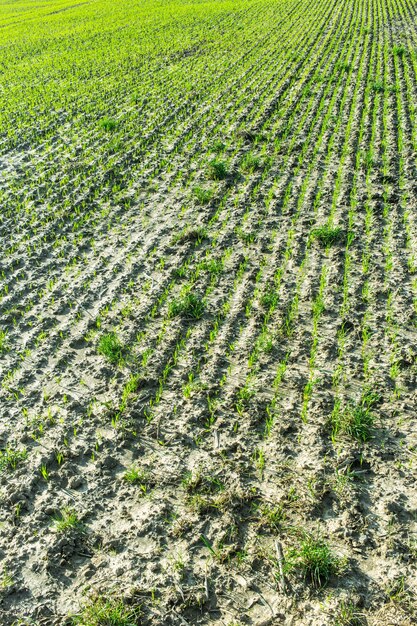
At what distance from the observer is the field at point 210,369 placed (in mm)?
3498

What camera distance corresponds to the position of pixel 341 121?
457 inches

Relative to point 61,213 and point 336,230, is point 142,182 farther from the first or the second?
point 336,230

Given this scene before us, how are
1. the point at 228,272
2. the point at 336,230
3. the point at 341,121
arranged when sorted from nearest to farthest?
the point at 228,272
the point at 336,230
the point at 341,121

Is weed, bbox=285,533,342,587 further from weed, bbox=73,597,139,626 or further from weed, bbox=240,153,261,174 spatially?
weed, bbox=240,153,261,174

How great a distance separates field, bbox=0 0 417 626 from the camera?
350 centimetres

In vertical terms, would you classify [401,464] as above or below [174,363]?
below

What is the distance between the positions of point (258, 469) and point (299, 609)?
1121 millimetres

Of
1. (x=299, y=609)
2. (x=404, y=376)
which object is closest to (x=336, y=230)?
(x=404, y=376)

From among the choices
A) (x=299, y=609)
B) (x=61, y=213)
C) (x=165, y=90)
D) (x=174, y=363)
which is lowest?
(x=299, y=609)

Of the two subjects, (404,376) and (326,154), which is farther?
(326,154)

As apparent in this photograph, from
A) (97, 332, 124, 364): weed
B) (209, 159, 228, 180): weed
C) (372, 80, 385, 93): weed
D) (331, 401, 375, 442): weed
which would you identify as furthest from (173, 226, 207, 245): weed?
(372, 80, 385, 93): weed

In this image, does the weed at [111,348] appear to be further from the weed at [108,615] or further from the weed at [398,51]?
the weed at [398,51]

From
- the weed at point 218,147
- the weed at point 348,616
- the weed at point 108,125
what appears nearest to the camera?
the weed at point 348,616

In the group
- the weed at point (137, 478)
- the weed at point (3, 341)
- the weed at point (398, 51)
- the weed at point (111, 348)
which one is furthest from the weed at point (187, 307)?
the weed at point (398, 51)
